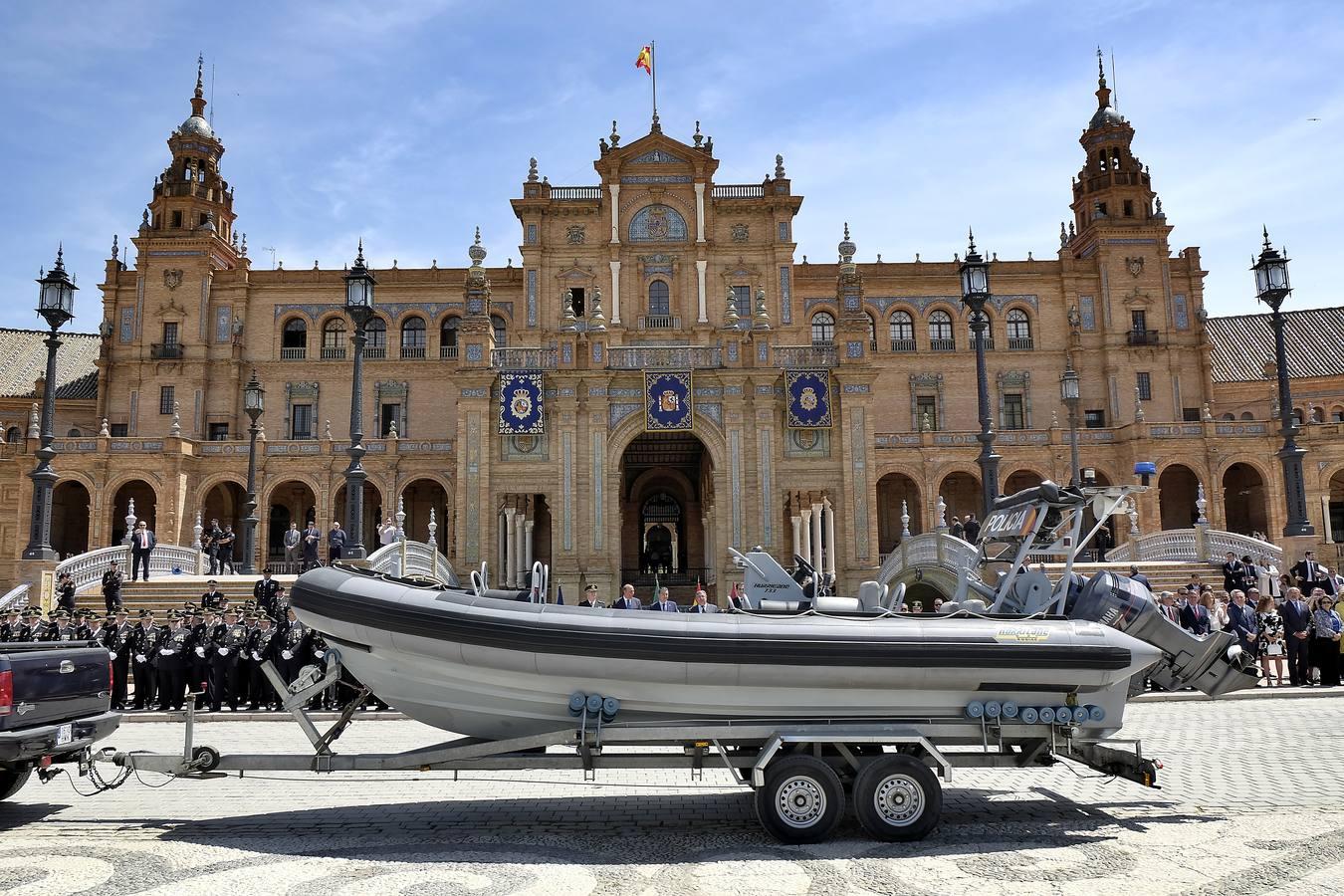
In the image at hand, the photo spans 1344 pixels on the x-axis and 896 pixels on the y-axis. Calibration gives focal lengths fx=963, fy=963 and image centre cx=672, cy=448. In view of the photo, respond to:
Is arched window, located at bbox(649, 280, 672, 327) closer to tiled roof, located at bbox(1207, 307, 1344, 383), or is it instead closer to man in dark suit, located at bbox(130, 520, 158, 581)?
man in dark suit, located at bbox(130, 520, 158, 581)

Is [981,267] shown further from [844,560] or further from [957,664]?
[957,664]

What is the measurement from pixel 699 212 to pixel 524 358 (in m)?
17.4

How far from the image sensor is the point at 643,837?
713cm

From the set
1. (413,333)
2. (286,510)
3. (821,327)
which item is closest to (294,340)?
(413,333)

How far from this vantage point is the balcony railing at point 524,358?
87.5 feet

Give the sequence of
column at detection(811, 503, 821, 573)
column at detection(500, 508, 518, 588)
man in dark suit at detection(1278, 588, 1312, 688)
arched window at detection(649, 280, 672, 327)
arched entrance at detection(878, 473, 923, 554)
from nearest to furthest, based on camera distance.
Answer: man in dark suit at detection(1278, 588, 1312, 688), column at detection(811, 503, 821, 573), column at detection(500, 508, 518, 588), arched window at detection(649, 280, 672, 327), arched entrance at detection(878, 473, 923, 554)

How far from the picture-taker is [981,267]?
771 inches

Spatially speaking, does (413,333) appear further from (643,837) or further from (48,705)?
(643,837)

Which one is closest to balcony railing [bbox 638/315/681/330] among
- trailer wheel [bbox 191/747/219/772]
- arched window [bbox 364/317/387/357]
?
arched window [bbox 364/317/387/357]

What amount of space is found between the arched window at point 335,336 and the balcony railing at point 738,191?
19.3 m

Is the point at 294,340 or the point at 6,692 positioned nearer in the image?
the point at 6,692

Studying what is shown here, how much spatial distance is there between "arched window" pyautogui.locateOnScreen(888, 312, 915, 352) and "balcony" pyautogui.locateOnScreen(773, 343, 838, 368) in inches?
856

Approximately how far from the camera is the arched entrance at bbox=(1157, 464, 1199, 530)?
141 ft

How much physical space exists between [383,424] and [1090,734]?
139 ft
